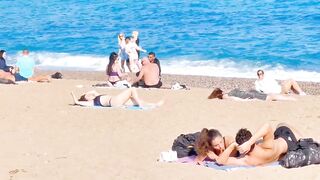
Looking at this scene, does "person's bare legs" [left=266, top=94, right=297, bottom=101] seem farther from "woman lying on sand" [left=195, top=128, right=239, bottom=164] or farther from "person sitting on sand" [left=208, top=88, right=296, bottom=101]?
"woman lying on sand" [left=195, top=128, right=239, bottom=164]

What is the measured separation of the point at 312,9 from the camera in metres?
37.4

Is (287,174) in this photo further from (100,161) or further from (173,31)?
(173,31)

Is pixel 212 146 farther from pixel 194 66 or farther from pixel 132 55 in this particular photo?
pixel 194 66

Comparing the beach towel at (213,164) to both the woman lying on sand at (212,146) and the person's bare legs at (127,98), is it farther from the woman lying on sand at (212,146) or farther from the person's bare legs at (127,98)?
the person's bare legs at (127,98)

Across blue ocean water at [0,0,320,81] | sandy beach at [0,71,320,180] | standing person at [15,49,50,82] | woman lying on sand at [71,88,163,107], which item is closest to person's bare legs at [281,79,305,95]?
sandy beach at [0,71,320,180]

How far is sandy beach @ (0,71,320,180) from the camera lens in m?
9.13

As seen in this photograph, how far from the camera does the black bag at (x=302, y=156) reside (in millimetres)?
9286

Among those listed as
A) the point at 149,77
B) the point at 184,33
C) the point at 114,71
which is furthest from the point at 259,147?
the point at 184,33

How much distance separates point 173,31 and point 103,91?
17.5 meters

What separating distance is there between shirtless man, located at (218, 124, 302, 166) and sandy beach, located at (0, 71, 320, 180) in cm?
17

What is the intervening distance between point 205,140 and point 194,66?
609 inches

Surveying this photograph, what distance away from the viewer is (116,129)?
11.7 metres

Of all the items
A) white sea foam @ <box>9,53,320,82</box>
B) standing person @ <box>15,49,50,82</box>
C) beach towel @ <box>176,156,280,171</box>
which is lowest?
beach towel @ <box>176,156,280,171</box>

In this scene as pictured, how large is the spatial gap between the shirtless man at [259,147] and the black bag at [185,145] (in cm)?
60
